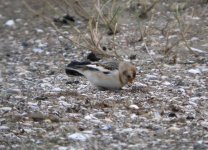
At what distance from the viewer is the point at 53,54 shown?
318 inches

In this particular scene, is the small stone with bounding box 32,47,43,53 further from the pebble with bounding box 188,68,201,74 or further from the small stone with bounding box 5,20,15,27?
the pebble with bounding box 188,68,201,74

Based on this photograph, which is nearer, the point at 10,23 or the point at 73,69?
the point at 73,69

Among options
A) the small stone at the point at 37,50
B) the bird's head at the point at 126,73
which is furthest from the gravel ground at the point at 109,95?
the bird's head at the point at 126,73

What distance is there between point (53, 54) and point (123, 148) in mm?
3207

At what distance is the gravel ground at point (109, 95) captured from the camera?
525 centimetres

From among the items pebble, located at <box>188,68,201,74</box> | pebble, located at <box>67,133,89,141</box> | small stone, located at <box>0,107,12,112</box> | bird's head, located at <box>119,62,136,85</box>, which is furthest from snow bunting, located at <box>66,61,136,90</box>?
pebble, located at <box>67,133,89,141</box>

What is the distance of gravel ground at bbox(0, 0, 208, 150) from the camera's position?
5.25 meters

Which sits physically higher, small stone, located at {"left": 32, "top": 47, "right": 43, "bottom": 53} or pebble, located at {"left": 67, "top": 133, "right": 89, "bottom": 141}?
small stone, located at {"left": 32, "top": 47, "right": 43, "bottom": 53}

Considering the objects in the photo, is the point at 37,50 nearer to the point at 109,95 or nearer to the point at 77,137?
the point at 109,95

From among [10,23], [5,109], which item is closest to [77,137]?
[5,109]

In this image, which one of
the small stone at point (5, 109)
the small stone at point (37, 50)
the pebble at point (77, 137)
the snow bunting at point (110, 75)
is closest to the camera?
the pebble at point (77, 137)

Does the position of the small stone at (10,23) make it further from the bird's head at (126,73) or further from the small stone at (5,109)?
the small stone at (5,109)

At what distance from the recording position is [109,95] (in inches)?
246

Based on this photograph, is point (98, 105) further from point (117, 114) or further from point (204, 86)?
point (204, 86)
